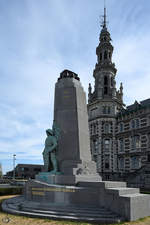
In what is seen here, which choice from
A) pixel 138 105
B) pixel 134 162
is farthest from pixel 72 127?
pixel 138 105

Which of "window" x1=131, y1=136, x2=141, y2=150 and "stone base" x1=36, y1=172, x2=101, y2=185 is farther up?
"window" x1=131, y1=136, x2=141, y2=150

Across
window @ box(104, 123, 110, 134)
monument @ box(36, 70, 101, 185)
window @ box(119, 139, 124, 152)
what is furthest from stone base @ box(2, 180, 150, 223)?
window @ box(104, 123, 110, 134)

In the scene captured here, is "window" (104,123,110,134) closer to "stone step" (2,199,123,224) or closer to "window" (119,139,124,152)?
"window" (119,139,124,152)

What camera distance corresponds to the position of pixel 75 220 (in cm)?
999

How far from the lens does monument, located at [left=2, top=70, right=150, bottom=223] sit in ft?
35.2

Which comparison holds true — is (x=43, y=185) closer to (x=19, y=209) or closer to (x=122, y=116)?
(x=19, y=209)

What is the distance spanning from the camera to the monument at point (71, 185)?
10734 millimetres

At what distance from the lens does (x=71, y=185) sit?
44.5 ft

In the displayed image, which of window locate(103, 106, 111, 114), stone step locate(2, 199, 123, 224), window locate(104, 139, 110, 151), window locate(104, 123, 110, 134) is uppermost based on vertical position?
window locate(103, 106, 111, 114)

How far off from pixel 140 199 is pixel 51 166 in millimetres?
6917

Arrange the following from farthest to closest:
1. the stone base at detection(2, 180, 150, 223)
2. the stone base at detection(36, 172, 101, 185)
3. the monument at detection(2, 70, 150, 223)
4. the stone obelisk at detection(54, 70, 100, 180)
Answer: the stone obelisk at detection(54, 70, 100, 180) < the stone base at detection(36, 172, 101, 185) < the monument at detection(2, 70, 150, 223) < the stone base at detection(2, 180, 150, 223)

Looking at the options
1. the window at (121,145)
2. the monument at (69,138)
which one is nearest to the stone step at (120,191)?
the monument at (69,138)

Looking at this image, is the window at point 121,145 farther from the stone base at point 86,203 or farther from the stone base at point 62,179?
the stone base at point 86,203

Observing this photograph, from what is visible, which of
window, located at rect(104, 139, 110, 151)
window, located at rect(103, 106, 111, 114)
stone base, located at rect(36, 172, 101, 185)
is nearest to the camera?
stone base, located at rect(36, 172, 101, 185)
